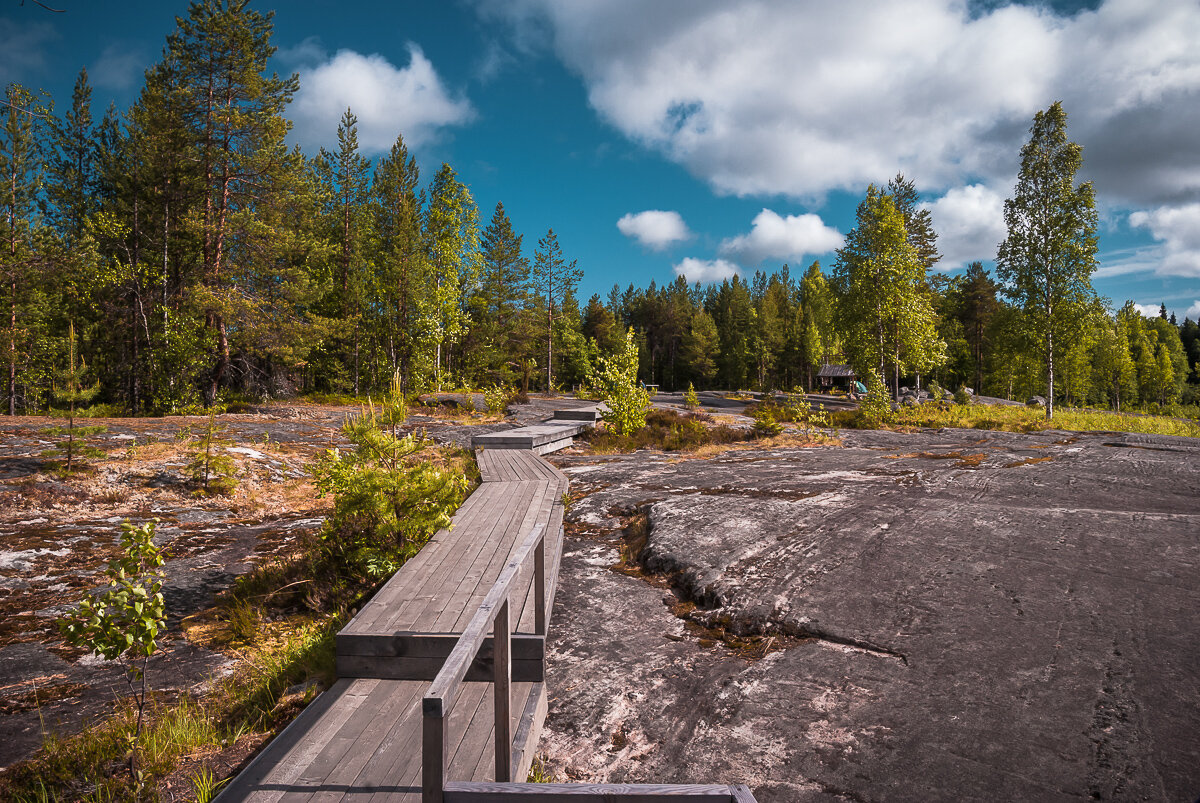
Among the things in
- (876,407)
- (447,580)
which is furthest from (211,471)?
(876,407)

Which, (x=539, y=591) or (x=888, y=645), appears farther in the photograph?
(x=888, y=645)

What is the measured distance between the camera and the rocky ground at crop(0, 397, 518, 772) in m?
3.99

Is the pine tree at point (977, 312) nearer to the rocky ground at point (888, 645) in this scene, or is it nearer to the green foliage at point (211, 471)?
the rocky ground at point (888, 645)

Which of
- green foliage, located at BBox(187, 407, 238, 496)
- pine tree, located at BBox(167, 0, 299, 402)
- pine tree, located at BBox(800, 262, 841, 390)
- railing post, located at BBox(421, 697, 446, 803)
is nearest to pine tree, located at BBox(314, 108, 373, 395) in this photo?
pine tree, located at BBox(167, 0, 299, 402)

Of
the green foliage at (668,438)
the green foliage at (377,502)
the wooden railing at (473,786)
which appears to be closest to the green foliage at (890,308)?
the green foliage at (668,438)

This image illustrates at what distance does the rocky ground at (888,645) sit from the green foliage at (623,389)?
23.6ft

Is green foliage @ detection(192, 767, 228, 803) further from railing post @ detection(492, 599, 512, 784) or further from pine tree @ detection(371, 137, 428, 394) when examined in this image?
pine tree @ detection(371, 137, 428, 394)

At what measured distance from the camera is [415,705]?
3205mm

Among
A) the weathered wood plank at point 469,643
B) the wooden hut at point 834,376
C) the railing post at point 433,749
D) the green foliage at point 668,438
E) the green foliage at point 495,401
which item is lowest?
the green foliage at point 668,438

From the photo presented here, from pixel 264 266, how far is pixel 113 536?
15213 millimetres

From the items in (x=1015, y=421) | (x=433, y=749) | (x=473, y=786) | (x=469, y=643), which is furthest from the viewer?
(x=1015, y=421)

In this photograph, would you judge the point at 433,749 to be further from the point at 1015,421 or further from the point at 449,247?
the point at 449,247

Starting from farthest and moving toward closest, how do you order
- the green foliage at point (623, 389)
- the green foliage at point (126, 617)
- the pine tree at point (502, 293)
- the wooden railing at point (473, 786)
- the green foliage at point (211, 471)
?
1. the pine tree at point (502, 293)
2. the green foliage at point (623, 389)
3. the green foliage at point (211, 471)
4. the green foliage at point (126, 617)
5. the wooden railing at point (473, 786)

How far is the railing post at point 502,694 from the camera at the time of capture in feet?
7.64
